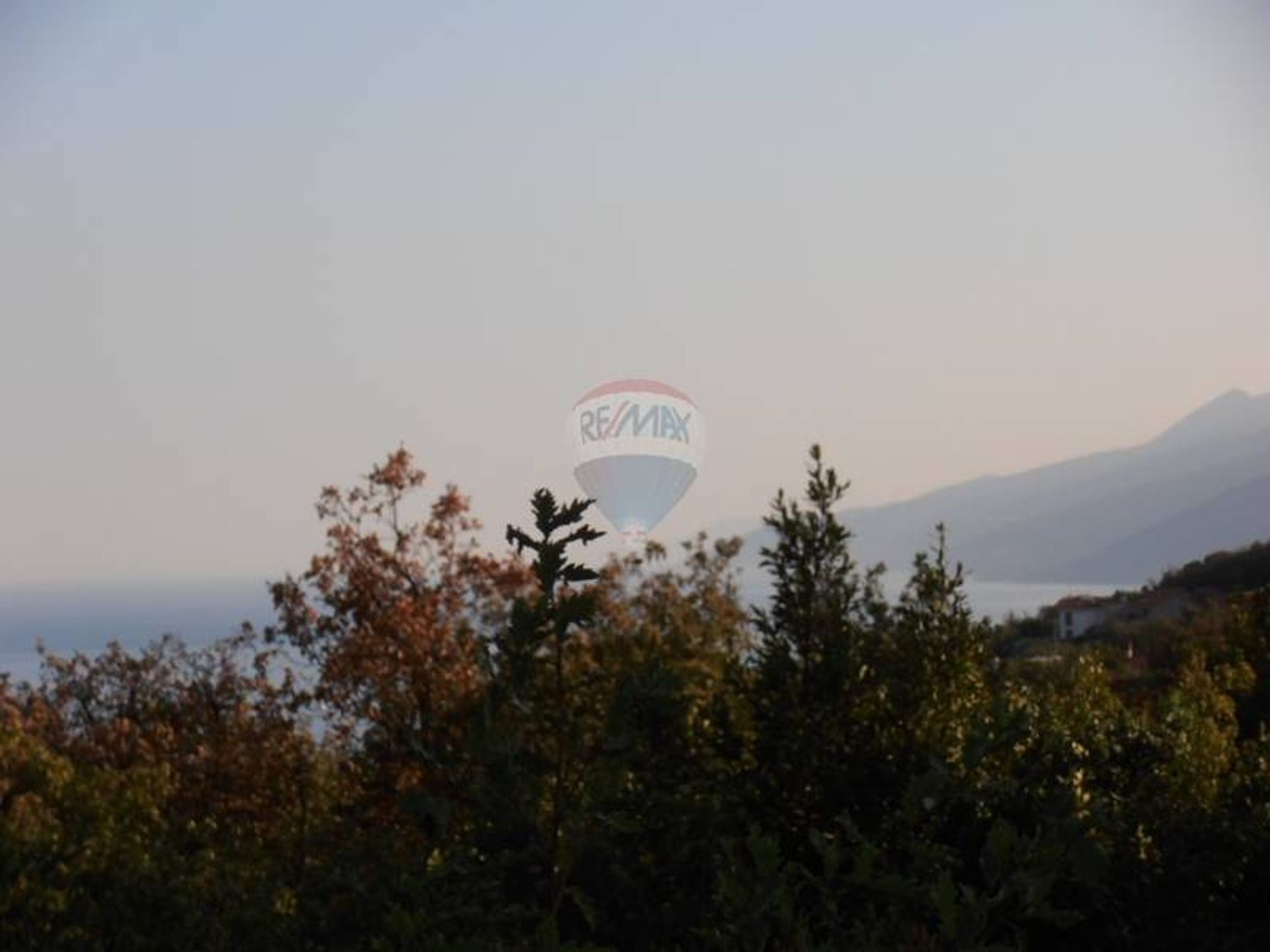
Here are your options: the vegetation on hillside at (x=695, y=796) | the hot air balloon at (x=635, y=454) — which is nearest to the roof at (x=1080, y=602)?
the hot air balloon at (x=635, y=454)

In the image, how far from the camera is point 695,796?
404 inches

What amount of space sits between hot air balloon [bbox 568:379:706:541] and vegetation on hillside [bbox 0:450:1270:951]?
3861 centimetres

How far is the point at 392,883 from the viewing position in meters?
8.67

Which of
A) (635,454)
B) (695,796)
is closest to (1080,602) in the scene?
(635,454)

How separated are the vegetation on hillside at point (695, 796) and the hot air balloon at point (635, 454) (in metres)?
38.6

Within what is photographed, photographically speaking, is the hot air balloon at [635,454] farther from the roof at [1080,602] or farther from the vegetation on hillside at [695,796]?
the vegetation on hillside at [695,796]

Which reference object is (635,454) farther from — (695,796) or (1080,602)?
(695,796)

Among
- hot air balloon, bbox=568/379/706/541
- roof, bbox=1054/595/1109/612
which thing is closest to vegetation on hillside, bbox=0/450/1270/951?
hot air balloon, bbox=568/379/706/541

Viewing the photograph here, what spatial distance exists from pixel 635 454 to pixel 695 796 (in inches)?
2093

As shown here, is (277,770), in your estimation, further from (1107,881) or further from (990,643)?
(1107,881)

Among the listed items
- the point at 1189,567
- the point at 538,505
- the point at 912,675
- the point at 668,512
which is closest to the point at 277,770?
the point at 912,675

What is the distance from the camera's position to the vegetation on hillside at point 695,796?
16.7 feet

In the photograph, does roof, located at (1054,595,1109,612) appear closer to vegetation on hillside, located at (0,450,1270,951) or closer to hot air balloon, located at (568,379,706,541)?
hot air balloon, located at (568,379,706,541)

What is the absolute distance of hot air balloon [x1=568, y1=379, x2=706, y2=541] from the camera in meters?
62.6
